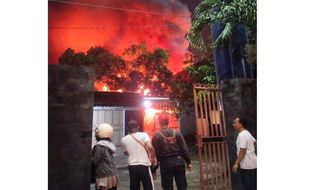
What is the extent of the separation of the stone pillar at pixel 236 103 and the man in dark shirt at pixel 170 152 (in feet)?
3.05

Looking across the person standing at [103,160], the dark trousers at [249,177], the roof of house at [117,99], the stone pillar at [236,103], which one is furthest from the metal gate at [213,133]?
the roof of house at [117,99]

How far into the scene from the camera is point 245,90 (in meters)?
5.68

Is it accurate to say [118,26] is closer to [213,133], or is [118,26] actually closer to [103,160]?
[213,133]

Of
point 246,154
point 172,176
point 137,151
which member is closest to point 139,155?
point 137,151

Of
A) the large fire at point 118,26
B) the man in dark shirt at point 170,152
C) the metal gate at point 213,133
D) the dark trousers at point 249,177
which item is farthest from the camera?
the large fire at point 118,26

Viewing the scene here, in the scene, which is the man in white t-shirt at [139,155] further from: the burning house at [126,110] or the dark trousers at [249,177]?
the burning house at [126,110]

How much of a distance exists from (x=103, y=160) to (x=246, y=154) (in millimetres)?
1637

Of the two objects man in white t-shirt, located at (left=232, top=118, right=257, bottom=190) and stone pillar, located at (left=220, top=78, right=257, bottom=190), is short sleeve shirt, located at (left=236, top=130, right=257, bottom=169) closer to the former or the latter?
→ man in white t-shirt, located at (left=232, top=118, right=257, bottom=190)

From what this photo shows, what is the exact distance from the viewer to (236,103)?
5699 mm

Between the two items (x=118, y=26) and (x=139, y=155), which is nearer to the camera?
(x=139, y=155)

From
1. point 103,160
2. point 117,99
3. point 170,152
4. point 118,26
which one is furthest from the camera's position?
point 118,26

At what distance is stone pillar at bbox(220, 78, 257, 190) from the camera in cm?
563

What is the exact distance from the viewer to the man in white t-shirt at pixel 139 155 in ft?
15.8
